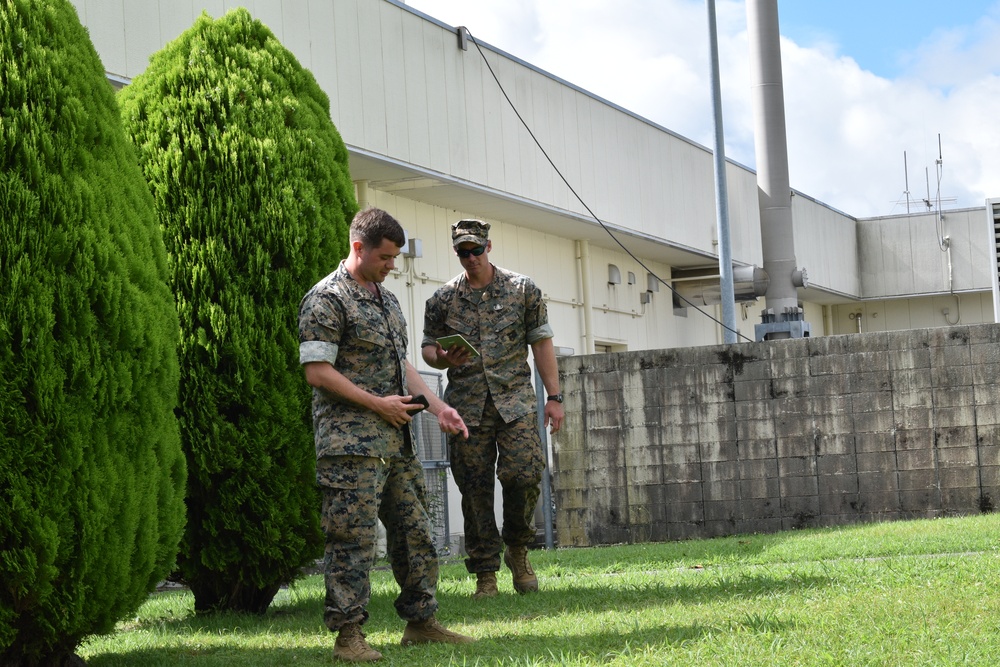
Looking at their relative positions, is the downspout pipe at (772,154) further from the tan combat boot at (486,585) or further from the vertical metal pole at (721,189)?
the tan combat boot at (486,585)

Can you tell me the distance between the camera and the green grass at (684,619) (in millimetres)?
4602

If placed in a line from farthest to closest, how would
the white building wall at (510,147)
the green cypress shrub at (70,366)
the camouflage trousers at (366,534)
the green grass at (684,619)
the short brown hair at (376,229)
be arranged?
the white building wall at (510,147)
the short brown hair at (376,229)
the camouflage trousers at (366,534)
the green grass at (684,619)
the green cypress shrub at (70,366)

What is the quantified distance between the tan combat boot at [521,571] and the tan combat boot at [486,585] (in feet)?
0.43

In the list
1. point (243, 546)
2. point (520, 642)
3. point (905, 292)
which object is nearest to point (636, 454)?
point (243, 546)

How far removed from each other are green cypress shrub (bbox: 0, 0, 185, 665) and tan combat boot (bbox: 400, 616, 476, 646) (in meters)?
1.05

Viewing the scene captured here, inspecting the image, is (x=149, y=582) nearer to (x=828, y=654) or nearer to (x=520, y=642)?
(x=520, y=642)

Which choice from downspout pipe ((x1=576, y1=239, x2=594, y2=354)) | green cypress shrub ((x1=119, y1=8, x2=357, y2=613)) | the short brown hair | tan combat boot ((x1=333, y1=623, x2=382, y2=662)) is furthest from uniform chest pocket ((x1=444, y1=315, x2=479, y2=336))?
downspout pipe ((x1=576, y1=239, x2=594, y2=354))

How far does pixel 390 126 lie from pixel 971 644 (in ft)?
32.6

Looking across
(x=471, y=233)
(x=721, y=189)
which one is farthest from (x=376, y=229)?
(x=721, y=189)

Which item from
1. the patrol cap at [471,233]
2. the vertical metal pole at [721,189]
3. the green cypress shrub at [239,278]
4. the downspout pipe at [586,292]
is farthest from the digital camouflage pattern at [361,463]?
the downspout pipe at [586,292]

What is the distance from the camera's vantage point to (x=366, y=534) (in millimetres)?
5277

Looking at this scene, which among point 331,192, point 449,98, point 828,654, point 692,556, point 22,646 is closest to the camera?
point 828,654

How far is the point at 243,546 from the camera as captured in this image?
662 centimetres

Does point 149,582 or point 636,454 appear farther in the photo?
point 636,454
